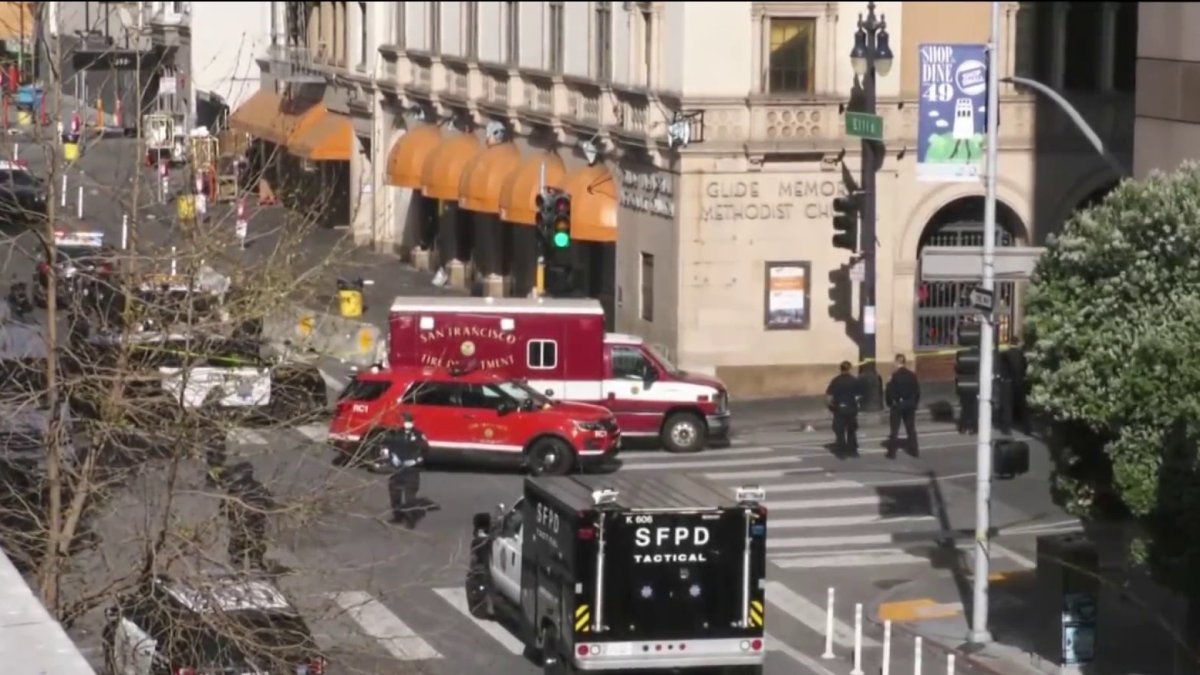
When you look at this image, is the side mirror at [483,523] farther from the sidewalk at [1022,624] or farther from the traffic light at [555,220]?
the traffic light at [555,220]

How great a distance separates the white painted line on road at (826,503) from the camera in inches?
1208

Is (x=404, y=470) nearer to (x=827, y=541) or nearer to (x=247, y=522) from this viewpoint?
(x=827, y=541)

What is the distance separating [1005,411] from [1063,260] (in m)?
13.1

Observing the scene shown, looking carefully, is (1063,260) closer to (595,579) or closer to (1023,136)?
(595,579)

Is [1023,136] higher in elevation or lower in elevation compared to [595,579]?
higher

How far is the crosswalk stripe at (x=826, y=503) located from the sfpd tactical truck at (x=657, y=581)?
10127mm

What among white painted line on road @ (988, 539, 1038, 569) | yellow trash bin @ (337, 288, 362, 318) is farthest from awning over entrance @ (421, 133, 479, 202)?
white painted line on road @ (988, 539, 1038, 569)

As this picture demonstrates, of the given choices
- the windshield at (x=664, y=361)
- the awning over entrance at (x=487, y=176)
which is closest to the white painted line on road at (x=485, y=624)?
the windshield at (x=664, y=361)

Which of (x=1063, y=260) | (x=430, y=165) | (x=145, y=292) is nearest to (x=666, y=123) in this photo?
(x=430, y=165)

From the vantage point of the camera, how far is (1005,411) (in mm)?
33688

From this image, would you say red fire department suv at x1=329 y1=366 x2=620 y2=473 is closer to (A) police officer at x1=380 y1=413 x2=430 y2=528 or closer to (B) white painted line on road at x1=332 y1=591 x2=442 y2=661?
(A) police officer at x1=380 y1=413 x2=430 y2=528

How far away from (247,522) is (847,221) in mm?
22680

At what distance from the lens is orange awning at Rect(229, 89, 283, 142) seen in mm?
19781

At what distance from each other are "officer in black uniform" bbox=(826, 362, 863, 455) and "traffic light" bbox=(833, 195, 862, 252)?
3.75m
